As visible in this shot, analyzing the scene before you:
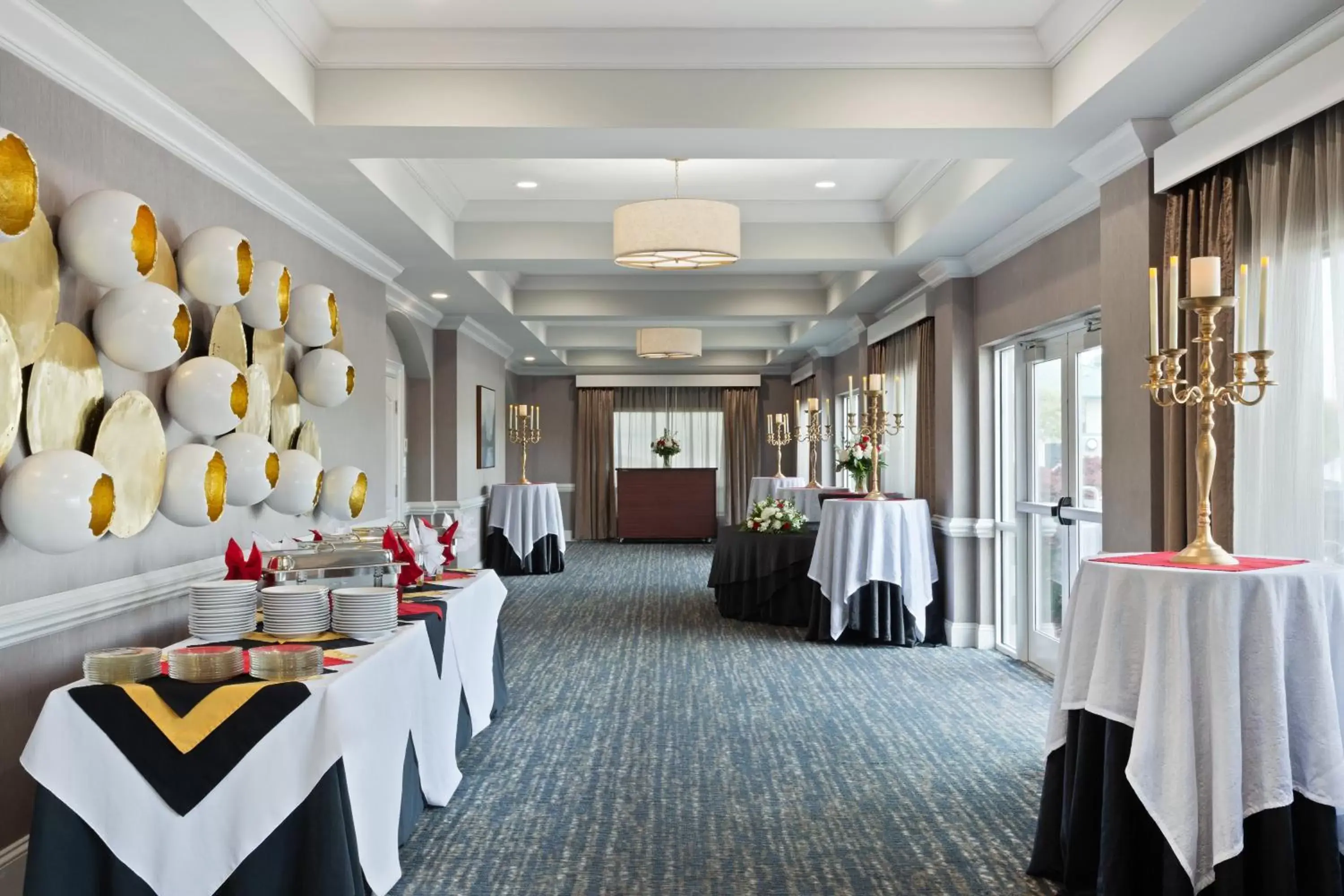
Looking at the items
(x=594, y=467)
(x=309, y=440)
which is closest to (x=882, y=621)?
(x=309, y=440)

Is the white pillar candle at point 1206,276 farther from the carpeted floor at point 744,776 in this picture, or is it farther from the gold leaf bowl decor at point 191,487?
the gold leaf bowl decor at point 191,487

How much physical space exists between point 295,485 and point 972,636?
4.42 m

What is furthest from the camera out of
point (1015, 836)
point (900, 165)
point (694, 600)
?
point (694, 600)

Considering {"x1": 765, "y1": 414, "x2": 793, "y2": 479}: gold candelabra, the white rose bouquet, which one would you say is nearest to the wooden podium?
{"x1": 765, "y1": 414, "x2": 793, "y2": 479}: gold candelabra

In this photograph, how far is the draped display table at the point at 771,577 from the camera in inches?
292

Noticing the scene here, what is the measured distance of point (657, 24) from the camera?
3766 mm

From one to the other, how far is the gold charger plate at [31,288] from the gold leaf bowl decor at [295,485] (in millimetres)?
Answer: 1774

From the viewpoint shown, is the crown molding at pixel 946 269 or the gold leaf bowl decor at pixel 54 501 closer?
the gold leaf bowl decor at pixel 54 501

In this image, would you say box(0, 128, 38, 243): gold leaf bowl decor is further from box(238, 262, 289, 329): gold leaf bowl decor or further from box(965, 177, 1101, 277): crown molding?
box(965, 177, 1101, 277): crown molding

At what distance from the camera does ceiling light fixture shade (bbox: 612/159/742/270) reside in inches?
190

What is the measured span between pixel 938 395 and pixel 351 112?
4475 mm

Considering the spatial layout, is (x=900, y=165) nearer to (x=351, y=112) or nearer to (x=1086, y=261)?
(x=1086, y=261)

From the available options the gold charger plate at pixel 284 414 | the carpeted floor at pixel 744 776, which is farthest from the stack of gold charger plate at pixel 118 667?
the gold charger plate at pixel 284 414

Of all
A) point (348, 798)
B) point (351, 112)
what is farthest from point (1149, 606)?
point (351, 112)
